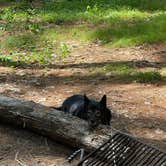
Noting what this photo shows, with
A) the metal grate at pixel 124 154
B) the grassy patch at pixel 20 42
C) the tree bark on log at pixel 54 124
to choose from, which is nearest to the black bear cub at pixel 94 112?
the tree bark on log at pixel 54 124

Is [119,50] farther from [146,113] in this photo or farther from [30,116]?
[30,116]

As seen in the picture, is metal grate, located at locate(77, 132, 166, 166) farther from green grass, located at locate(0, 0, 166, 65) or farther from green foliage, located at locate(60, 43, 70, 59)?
green foliage, located at locate(60, 43, 70, 59)

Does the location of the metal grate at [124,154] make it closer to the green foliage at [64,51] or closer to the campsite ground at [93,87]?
the campsite ground at [93,87]

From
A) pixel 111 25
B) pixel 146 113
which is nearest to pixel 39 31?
pixel 111 25

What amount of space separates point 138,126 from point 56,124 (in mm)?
1769

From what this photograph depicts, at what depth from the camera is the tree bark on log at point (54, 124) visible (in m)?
6.29

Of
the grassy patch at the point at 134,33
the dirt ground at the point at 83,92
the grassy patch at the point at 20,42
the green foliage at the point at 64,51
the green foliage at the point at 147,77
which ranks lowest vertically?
the dirt ground at the point at 83,92

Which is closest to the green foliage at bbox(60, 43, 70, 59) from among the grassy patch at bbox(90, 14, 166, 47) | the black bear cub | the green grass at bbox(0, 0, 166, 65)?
the green grass at bbox(0, 0, 166, 65)

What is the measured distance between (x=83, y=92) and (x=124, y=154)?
379cm

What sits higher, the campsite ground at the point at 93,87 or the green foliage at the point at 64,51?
the green foliage at the point at 64,51

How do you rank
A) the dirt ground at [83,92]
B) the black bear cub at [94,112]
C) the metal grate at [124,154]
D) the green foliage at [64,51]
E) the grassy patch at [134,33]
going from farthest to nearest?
the grassy patch at [134,33], the green foliage at [64,51], the dirt ground at [83,92], the black bear cub at [94,112], the metal grate at [124,154]

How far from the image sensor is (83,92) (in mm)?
9586

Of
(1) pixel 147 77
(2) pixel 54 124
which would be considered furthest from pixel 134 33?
(2) pixel 54 124

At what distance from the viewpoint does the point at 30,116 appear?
22.8 ft
